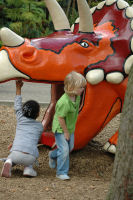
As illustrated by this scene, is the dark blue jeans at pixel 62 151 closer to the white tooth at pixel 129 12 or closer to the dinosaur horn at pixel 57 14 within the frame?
the dinosaur horn at pixel 57 14

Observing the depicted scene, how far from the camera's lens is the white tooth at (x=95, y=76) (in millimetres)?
4250

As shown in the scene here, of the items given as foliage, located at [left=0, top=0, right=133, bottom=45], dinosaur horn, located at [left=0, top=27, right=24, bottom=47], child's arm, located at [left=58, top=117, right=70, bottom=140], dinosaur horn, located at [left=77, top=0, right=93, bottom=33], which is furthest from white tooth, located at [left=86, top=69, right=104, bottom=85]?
foliage, located at [left=0, top=0, right=133, bottom=45]

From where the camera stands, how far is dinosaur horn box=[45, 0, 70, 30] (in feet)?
14.6

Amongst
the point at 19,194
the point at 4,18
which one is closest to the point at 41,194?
the point at 19,194

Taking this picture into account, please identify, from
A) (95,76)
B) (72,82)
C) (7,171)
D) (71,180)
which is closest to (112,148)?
(71,180)

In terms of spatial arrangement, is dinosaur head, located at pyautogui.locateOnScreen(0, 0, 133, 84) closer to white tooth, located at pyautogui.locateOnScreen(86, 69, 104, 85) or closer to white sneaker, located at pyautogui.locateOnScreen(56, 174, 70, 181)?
white tooth, located at pyautogui.locateOnScreen(86, 69, 104, 85)

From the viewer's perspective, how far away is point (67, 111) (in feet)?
12.9

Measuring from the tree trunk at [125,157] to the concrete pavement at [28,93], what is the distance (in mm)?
5927

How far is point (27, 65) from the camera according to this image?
4.09m

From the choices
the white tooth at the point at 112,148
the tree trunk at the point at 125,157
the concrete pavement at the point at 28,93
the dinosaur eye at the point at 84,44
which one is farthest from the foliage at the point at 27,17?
the tree trunk at the point at 125,157

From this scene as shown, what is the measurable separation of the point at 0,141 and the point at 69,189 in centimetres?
235

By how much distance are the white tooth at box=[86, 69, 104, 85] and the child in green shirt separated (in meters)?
0.29

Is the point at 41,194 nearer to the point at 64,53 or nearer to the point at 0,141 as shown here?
the point at 64,53

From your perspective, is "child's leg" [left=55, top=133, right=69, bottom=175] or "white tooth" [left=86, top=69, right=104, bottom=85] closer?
"child's leg" [left=55, top=133, right=69, bottom=175]
